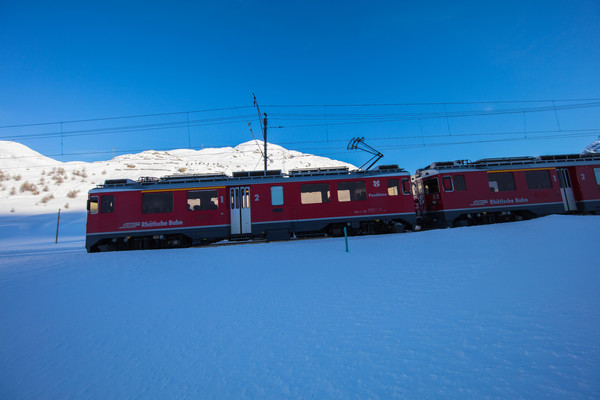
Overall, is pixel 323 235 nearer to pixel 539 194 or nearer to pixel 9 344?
pixel 9 344

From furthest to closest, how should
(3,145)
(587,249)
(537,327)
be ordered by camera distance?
(3,145)
(587,249)
(537,327)

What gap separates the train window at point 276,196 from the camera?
1195cm

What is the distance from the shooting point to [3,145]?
66875mm

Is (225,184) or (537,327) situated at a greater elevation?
(225,184)

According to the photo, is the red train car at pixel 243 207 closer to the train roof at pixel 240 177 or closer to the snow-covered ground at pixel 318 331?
the train roof at pixel 240 177

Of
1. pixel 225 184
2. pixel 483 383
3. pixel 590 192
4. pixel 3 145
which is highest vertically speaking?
pixel 3 145

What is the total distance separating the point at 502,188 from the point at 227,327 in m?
16.0

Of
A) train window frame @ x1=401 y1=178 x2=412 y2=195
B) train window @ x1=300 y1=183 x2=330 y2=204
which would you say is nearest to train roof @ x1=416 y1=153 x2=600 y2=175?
train window frame @ x1=401 y1=178 x2=412 y2=195

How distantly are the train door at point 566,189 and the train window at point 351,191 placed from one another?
11.6 m

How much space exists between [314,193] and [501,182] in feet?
34.7

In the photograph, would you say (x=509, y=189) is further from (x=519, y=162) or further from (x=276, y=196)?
(x=276, y=196)

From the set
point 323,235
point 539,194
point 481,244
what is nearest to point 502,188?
point 539,194

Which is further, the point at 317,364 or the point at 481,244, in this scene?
the point at 481,244

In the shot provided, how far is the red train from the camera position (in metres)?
11.5
